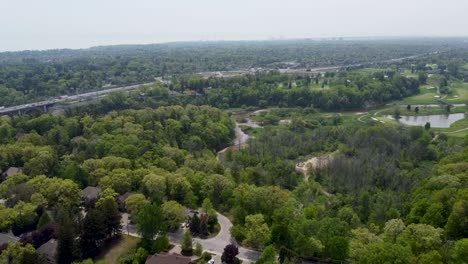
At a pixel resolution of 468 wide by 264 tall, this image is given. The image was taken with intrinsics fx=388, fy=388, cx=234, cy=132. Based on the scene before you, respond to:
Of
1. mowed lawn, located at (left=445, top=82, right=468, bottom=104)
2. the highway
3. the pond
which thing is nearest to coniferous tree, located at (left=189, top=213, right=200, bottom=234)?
the pond

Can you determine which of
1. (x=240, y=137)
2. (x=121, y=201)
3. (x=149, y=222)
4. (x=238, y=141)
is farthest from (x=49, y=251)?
(x=240, y=137)

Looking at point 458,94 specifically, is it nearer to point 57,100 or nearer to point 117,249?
point 117,249

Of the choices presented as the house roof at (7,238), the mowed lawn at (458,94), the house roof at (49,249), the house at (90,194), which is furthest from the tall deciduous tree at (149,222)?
the mowed lawn at (458,94)

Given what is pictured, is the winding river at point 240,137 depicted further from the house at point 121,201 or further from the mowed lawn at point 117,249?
the mowed lawn at point 117,249

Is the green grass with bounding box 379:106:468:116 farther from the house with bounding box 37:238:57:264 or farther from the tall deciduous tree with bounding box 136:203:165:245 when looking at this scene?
the house with bounding box 37:238:57:264

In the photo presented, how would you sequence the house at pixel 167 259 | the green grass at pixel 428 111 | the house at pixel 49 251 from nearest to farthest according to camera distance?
the house at pixel 167 259 → the house at pixel 49 251 → the green grass at pixel 428 111

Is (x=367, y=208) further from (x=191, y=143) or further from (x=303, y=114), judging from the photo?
(x=303, y=114)
